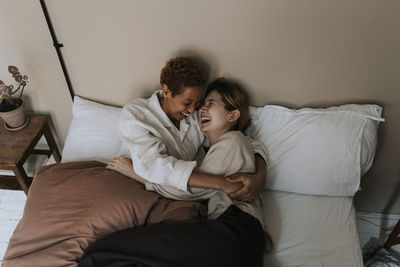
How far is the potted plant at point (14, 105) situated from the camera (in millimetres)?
1447

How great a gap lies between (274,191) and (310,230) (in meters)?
0.25

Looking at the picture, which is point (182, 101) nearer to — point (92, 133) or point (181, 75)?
point (181, 75)

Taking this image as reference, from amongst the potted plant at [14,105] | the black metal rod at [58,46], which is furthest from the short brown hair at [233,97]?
the potted plant at [14,105]

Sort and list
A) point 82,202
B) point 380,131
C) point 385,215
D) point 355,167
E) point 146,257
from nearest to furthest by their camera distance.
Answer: point 146,257 → point 82,202 → point 355,167 → point 380,131 → point 385,215

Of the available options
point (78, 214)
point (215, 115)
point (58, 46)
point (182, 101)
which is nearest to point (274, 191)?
point (215, 115)

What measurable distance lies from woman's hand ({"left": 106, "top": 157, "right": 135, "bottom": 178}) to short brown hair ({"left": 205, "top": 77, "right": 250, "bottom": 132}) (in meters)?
0.46

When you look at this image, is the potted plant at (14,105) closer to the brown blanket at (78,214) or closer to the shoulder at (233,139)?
the brown blanket at (78,214)

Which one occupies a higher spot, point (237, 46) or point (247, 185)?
point (237, 46)

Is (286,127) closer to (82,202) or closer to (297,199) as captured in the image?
(297,199)

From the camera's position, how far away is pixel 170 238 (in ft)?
3.25

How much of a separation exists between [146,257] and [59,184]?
20.7 inches

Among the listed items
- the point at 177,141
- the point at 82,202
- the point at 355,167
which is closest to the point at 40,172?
the point at 82,202

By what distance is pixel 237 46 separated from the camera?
4.24 feet

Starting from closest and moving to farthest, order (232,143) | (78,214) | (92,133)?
(78,214), (232,143), (92,133)
